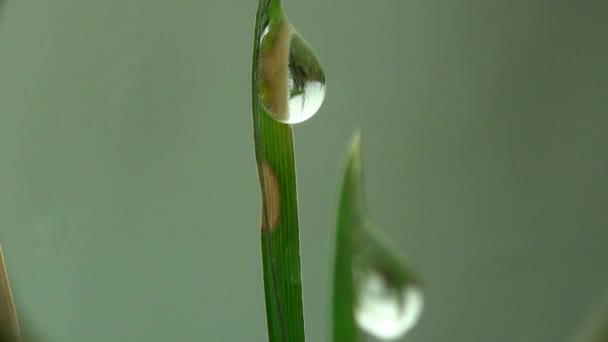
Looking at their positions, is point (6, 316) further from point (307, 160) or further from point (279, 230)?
point (307, 160)

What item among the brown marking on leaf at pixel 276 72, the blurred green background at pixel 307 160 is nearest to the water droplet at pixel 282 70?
the brown marking on leaf at pixel 276 72

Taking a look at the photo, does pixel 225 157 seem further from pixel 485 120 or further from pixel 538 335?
pixel 538 335

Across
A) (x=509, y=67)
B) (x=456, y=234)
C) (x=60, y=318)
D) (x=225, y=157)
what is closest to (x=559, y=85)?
(x=509, y=67)

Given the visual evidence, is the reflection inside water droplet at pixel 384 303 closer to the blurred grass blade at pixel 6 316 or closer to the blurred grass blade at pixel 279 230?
the blurred grass blade at pixel 279 230

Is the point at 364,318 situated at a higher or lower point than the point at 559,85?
lower

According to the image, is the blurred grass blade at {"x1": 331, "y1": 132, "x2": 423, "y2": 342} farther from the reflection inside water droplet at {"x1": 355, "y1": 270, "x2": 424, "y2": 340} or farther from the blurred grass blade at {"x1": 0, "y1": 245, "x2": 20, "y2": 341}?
the blurred grass blade at {"x1": 0, "y1": 245, "x2": 20, "y2": 341}

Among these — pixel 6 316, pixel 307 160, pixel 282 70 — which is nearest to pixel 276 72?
pixel 282 70
